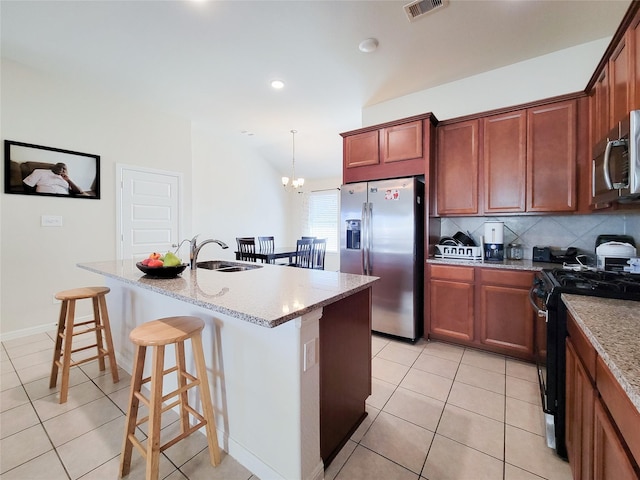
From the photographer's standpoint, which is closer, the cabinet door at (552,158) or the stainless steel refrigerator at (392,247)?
the cabinet door at (552,158)

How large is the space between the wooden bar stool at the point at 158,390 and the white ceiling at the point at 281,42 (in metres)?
2.39

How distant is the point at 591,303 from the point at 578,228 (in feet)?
6.15

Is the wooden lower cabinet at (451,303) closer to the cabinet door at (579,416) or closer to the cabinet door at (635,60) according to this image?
the cabinet door at (579,416)

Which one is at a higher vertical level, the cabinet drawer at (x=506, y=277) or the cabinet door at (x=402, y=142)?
the cabinet door at (x=402, y=142)

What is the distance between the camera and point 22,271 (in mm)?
3014

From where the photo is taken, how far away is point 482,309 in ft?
8.58

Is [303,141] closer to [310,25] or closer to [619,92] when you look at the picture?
[310,25]

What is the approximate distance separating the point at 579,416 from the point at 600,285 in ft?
2.13

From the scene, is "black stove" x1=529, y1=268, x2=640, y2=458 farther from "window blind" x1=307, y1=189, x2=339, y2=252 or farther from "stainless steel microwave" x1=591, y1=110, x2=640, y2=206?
"window blind" x1=307, y1=189, x2=339, y2=252

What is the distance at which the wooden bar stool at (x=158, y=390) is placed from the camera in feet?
4.15

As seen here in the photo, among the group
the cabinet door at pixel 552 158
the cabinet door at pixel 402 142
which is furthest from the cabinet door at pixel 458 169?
the cabinet door at pixel 552 158

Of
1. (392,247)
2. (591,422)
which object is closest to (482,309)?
(392,247)

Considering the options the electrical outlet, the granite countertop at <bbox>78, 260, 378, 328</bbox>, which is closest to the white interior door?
the granite countertop at <bbox>78, 260, 378, 328</bbox>

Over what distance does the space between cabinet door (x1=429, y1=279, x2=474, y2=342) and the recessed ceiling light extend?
91.3 inches
